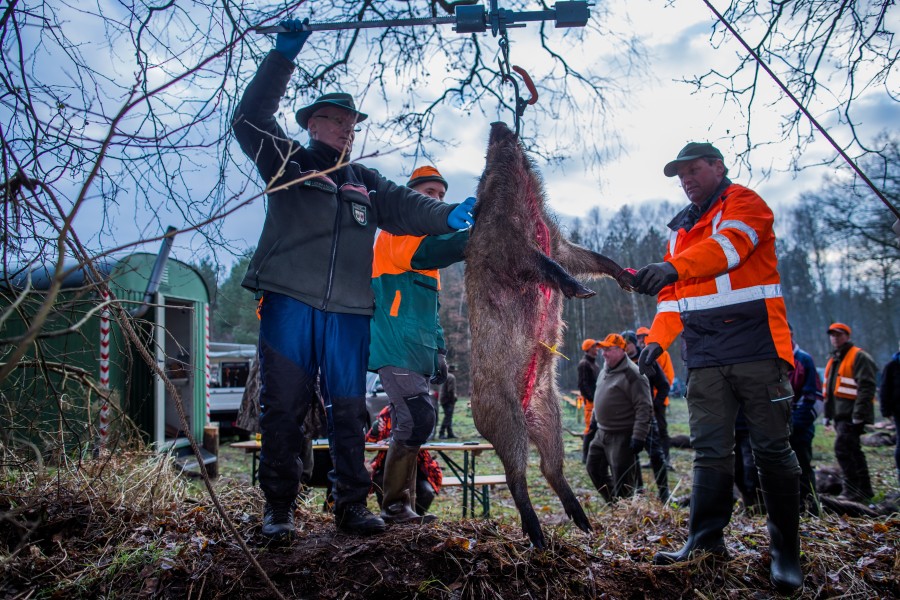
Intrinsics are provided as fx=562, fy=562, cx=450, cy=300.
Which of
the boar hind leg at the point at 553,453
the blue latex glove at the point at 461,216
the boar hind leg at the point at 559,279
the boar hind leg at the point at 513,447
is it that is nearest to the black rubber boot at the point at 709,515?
the boar hind leg at the point at 553,453

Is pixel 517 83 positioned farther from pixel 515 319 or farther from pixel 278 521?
pixel 278 521

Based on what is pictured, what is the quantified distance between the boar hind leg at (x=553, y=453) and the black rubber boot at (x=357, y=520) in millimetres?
1084

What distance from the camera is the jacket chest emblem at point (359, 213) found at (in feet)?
11.8

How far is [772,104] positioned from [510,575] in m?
3.46

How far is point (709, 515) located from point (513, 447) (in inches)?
51.9

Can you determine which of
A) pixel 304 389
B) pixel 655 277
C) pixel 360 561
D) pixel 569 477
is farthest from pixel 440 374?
pixel 569 477

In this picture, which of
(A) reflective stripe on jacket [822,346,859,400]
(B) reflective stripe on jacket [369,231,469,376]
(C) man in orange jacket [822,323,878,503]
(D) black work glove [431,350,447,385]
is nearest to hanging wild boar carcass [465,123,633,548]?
(B) reflective stripe on jacket [369,231,469,376]

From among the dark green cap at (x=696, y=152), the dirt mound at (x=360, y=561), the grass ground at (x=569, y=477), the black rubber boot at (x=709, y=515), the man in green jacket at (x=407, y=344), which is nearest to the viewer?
the dirt mound at (x=360, y=561)

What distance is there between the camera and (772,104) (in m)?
3.80

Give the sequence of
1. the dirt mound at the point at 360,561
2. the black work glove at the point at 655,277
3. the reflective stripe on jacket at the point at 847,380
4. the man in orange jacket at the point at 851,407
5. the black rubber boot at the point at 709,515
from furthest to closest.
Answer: the reflective stripe on jacket at the point at 847,380, the man in orange jacket at the point at 851,407, the black rubber boot at the point at 709,515, the black work glove at the point at 655,277, the dirt mound at the point at 360,561

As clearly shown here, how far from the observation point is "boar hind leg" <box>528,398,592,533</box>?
3461 mm

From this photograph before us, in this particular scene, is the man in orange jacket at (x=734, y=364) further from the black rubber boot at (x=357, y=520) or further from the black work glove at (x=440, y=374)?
the black rubber boot at (x=357, y=520)

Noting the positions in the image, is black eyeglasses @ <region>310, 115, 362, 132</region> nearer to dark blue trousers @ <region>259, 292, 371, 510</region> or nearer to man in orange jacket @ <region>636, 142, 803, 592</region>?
dark blue trousers @ <region>259, 292, 371, 510</region>

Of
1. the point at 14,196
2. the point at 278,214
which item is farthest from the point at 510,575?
the point at 14,196
